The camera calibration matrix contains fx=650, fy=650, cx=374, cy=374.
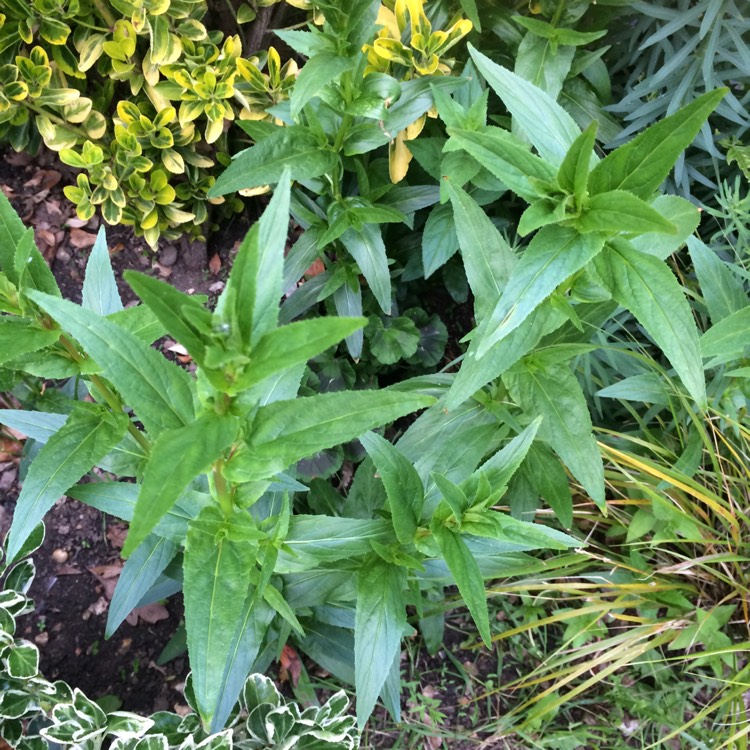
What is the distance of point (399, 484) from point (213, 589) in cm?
45

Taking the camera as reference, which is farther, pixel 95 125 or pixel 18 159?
pixel 18 159

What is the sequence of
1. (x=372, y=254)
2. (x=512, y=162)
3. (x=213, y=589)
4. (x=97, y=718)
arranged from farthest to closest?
(x=372, y=254), (x=97, y=718), (x=512, y=162), (x=213, y=589)

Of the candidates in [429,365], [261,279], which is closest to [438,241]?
[429,365]

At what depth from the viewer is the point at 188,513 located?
4.37 feet

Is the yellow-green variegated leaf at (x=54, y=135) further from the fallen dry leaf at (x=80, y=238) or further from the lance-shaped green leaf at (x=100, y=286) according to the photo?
the lance-shaped green leaf at (x=100, y=286)

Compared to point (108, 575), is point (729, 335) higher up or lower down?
higher up

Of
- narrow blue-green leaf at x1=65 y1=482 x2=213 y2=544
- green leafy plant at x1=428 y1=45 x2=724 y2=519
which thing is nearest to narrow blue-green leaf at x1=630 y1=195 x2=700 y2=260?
green leafy plant at x1=428 y1=45 x2=724 y2=519

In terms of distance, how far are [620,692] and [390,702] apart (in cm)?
91

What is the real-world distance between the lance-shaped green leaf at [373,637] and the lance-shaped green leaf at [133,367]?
66 centimetres

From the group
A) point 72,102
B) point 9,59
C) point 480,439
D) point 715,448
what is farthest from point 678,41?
point 9,59

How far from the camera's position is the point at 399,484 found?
51.9 inches

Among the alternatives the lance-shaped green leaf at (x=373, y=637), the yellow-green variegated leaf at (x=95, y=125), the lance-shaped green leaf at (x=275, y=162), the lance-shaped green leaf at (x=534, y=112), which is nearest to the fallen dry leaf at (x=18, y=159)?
the yellow-green variegated leaf at (x=95, y=125)

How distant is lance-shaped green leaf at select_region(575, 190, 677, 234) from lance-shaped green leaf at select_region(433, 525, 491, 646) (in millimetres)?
625

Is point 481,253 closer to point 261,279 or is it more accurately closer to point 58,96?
point 261,279
